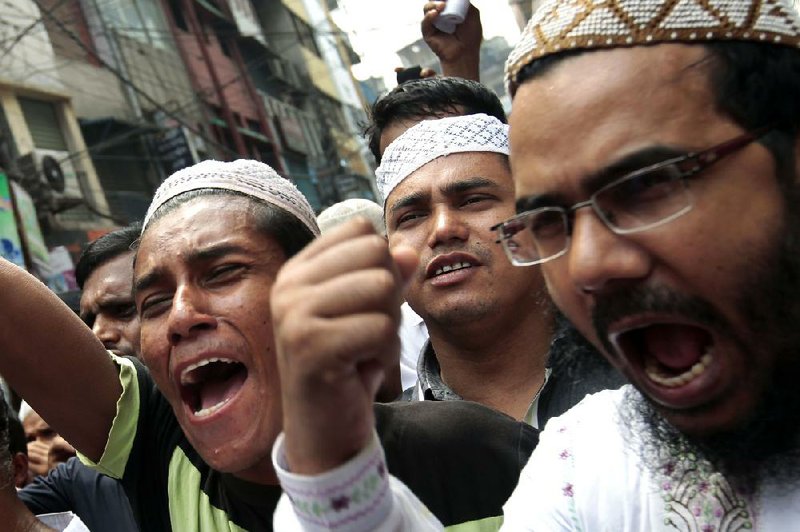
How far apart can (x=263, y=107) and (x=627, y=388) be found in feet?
97.8

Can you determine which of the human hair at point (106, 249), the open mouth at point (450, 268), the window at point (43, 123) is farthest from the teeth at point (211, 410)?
the window at point (43, 123)

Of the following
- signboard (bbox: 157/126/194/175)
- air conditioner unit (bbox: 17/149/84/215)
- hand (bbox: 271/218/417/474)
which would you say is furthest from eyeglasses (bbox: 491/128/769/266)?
signboard (bbox: 157/126/194/175)

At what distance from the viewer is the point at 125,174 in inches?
766

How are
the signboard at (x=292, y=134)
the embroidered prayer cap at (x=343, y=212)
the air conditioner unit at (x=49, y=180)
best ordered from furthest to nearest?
the signboard at (x=292, y=134)
the air conditioner unit at (x=49, y=180)
the embroidered prayer cap at (x=343, y=212)

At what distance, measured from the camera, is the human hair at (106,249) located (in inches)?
159

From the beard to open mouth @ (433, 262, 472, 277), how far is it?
4.36ft

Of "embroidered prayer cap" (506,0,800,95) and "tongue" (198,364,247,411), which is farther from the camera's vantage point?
"tongue" (198,364,247,411)

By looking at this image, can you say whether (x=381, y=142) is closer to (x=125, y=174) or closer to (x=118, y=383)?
(x=118, y=383)

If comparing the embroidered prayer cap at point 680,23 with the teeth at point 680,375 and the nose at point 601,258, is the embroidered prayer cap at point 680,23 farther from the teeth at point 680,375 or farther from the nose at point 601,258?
the teeth at point 680,375

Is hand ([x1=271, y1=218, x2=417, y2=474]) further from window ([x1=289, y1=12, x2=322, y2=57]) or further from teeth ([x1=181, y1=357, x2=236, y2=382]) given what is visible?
window ([x1=289, y1=12, x2=322, y2=57])

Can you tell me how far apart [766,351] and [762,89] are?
0.45m

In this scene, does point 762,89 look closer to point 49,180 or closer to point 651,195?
point 651,195

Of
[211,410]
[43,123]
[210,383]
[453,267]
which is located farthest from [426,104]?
[43,123]

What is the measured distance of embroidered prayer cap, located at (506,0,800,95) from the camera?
1.44 meters
